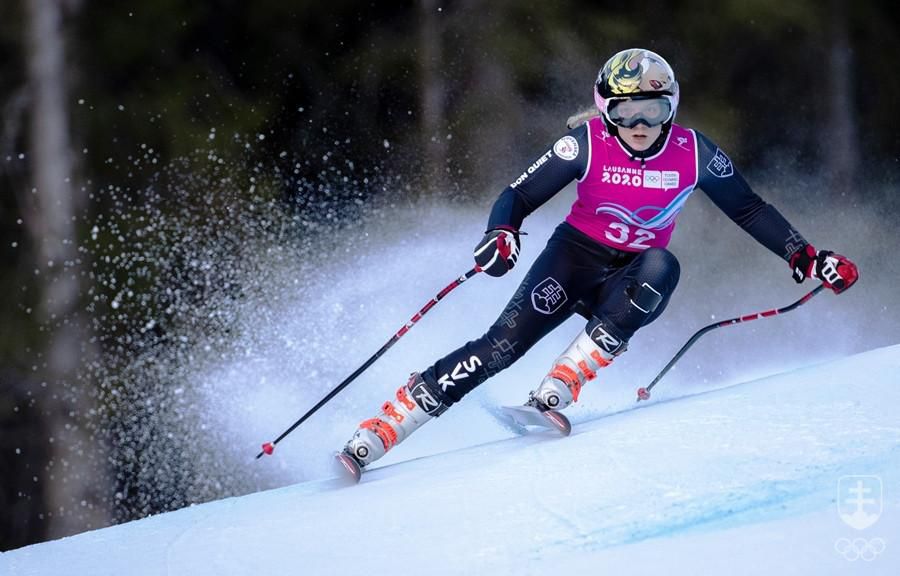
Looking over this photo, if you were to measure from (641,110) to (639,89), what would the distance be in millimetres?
61

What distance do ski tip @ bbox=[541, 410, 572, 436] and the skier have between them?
0.03 metres

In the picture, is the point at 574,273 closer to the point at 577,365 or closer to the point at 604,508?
the point at 577,365

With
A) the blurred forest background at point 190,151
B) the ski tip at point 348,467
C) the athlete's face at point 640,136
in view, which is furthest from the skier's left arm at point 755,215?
the blurred forest background at point 190,151

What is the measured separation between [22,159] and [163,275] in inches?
43.2

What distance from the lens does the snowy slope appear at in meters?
2.09

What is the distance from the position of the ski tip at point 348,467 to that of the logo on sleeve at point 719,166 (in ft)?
4.55

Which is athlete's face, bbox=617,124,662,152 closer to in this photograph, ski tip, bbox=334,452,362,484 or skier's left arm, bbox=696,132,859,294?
skier's left arm, bbox=696,132,859,294

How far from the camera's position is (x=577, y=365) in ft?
10.5

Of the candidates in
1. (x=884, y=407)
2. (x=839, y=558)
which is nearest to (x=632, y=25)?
(x=884, y=407)

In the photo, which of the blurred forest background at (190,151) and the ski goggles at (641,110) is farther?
the blurred forest background at (190,151)

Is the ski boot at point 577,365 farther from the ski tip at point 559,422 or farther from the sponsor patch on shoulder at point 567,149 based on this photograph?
the sponsor patch on shoulder at point 567,149

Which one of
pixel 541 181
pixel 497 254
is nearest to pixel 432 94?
pixel 541 181

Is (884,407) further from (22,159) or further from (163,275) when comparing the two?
(22,159)

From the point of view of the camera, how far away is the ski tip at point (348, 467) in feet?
10.6
